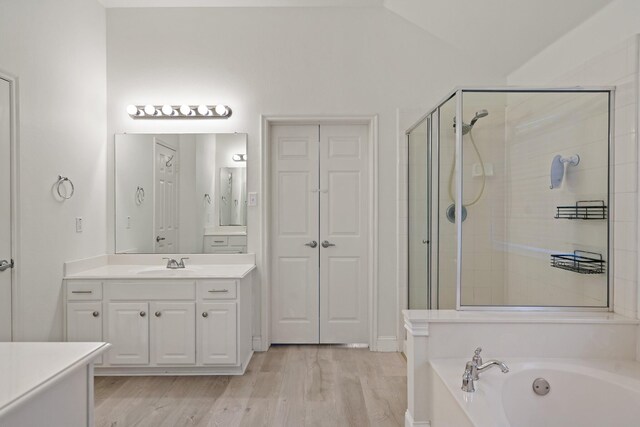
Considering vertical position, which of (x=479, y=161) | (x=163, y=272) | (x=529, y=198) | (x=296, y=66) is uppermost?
(x=296, y=66)

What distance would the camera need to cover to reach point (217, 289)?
3.06 m

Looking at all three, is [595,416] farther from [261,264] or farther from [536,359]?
[261,264]

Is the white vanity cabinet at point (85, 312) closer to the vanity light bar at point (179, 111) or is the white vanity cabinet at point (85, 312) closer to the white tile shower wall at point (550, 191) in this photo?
the vanity light bar at point (179, 111)

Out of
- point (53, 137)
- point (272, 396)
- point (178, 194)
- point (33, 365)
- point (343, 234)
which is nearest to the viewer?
point (33, 365)

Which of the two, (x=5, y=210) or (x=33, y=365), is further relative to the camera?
(x=5, y=210)

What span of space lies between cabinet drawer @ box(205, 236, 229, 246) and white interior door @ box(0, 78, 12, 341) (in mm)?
1431

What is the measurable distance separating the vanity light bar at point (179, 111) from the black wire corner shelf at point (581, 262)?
2714mm

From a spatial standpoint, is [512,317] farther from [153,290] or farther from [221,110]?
[221,110]

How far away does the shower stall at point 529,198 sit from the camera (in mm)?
2367

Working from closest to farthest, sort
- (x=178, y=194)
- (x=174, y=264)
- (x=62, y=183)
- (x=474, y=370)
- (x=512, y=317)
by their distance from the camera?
(x=474, y=370) → (x=512, y=317) → (x=62, y=183) → (x=174, y=264) → (x=178, y=194)

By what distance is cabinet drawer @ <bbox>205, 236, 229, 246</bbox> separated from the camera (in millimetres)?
3643

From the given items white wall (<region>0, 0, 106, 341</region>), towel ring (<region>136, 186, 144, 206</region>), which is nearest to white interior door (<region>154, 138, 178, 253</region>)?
towel ring (<region>136, 186, 144, 206</region>)

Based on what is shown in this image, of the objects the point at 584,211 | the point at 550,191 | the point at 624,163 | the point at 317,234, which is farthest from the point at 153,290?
the point at 624,163

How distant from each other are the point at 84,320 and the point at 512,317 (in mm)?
2863
